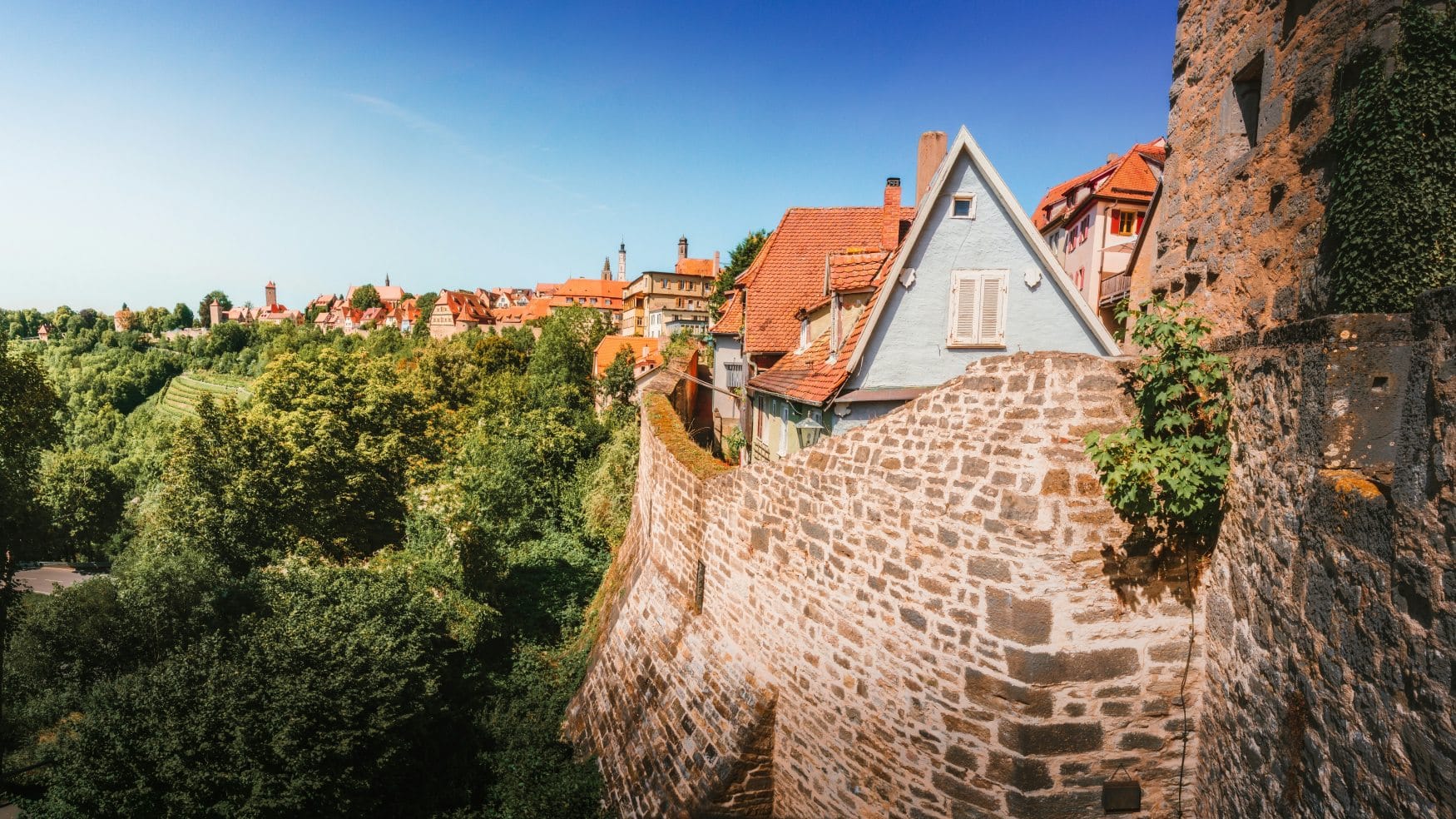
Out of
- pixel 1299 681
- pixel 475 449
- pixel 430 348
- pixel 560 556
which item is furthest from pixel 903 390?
pixel 430 348

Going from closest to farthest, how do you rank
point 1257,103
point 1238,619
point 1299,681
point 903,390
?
point 1299,681 < point 1238,619 < point 1257,103 < point 903,390

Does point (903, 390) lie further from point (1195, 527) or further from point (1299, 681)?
point (1299, 681)

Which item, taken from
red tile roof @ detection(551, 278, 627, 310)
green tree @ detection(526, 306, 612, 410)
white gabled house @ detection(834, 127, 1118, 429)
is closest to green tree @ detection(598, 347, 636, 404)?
green tree @ detection(526, 306, 612, 410)

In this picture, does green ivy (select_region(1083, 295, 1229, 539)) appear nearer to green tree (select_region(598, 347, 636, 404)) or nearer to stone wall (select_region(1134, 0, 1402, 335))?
stone wall (select_region(1134, 0, 1402, 335))

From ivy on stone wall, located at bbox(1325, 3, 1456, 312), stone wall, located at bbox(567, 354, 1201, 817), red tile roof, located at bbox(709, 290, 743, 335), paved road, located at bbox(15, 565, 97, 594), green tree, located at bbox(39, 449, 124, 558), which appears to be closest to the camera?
ivy on stone wall, located at bbox(1325, 3, 1456, 312)

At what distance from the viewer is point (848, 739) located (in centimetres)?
629

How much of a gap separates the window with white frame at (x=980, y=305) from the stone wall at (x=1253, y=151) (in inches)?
231

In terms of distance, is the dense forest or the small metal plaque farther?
the dense forest

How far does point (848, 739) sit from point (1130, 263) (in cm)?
894

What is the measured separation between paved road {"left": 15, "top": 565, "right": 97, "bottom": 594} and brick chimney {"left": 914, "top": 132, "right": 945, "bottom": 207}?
42.8m

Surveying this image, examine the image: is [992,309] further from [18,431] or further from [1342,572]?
[18,431]

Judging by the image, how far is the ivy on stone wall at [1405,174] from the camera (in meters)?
3.35

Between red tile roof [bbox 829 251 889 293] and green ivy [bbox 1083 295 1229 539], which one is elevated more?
red tile roof [bbox 829 251 889 293]

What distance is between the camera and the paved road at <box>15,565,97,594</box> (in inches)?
1313
